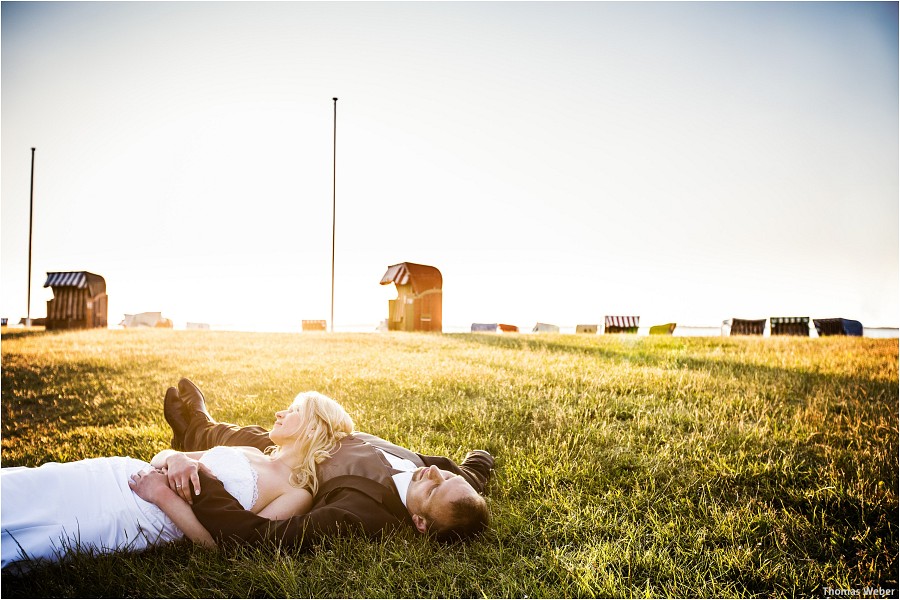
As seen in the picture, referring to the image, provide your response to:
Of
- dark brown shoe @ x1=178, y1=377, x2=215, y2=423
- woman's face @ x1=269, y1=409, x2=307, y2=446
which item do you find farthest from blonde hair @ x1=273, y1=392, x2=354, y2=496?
dark brown shoe @ x1=178, y1=377, x2=215, y2=423

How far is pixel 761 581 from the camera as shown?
2.21 m

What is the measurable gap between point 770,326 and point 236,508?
45.8ft

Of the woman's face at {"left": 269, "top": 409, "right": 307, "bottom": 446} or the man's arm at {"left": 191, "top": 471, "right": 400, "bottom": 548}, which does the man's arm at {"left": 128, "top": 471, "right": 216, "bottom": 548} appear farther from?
the woman's face at {"left": 269, "top": 409, "right": 307, "bottom": 446}

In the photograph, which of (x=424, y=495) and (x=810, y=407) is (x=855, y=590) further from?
(x=810, y=407)

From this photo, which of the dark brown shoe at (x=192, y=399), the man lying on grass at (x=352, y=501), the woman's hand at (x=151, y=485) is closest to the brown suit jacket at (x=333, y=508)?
the man lying on grass at (x=352, y=501)

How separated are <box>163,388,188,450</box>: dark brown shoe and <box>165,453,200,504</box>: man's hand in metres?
1.49

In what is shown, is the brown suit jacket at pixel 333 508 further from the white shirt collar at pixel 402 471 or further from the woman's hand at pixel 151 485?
the woman's hand at pixel 151 485

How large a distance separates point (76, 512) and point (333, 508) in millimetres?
1225

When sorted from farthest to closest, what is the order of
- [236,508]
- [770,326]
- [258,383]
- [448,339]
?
[770,326], [448,339], [258,383], [236,508]

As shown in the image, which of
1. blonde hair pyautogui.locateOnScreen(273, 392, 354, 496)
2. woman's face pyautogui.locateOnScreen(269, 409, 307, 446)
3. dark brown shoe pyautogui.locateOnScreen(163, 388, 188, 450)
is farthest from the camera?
dark brown shoe pyautogui.locateOnScreen(163, 388, 188, 450)

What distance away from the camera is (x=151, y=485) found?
2447mm

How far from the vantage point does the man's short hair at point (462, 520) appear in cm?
238

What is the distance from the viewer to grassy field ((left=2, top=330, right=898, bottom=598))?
219 centimetres

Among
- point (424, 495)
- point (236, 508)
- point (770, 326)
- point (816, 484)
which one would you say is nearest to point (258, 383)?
point (236, 508)
